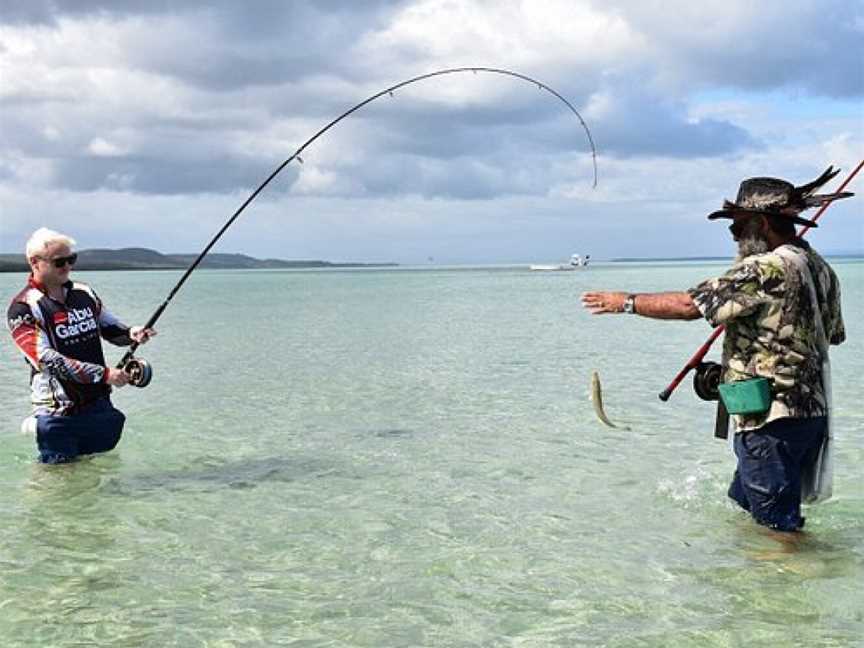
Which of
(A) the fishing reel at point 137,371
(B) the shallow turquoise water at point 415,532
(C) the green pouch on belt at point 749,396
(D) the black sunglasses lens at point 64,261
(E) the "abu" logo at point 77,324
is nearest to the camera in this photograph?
(B) the shallow turquoise water at point 415,532

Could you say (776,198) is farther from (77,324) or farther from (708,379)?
(77,324)

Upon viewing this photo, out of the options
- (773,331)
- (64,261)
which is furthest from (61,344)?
(773,331)

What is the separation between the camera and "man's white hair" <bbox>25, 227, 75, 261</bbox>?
7.50 meters

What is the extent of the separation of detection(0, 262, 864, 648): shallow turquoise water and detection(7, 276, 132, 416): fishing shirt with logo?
82cm

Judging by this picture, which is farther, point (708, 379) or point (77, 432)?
point (77, 432)

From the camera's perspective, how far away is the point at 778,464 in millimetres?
5664

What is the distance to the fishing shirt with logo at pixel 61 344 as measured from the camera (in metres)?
7.65

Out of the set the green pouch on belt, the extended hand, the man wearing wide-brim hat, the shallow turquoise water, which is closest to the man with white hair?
the shallow turquoise water

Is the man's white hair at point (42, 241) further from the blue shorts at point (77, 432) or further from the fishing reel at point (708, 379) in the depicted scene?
the fishing reel at point (708, 379)

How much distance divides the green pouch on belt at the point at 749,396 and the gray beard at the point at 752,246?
0.76 meters

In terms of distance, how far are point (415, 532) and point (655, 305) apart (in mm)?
2552

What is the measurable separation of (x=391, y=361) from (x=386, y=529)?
12889 millimetres

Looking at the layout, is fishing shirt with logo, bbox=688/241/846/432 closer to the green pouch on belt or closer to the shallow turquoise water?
the green pouch on belt

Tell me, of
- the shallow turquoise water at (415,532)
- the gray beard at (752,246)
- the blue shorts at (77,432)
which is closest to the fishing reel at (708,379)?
the gray beard at (752,246)
